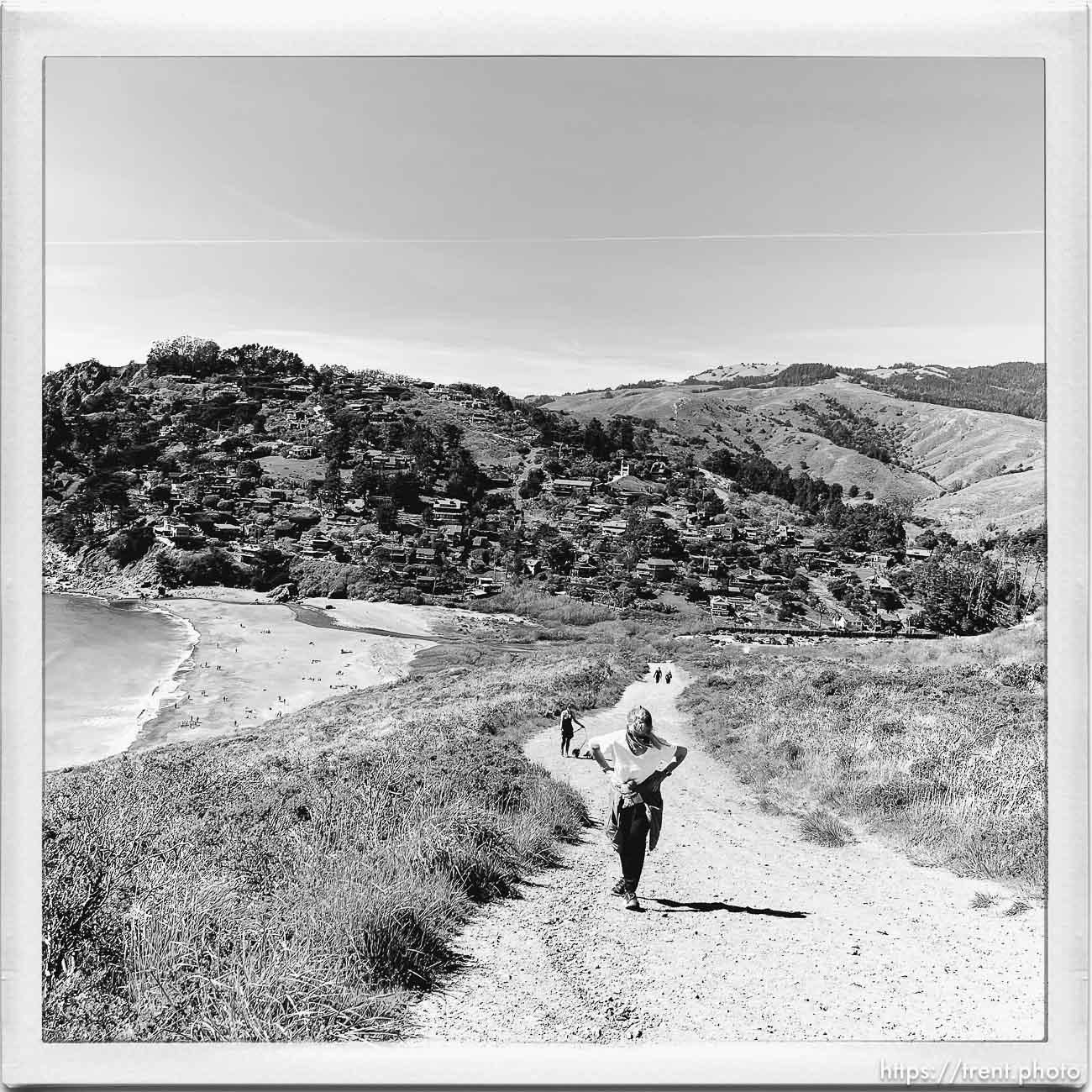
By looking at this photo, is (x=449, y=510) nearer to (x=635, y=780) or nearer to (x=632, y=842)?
(x=635, y=780)

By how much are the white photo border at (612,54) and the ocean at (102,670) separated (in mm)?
557

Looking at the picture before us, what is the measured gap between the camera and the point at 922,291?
335cm

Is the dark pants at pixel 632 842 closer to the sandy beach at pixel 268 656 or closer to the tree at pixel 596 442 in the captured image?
the sandy beach at pixel 268 656

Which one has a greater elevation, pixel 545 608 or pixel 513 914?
pixel 545 608

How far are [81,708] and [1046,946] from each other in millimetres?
4243

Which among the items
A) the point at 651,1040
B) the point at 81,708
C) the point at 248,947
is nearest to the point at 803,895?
the point at 651,1040

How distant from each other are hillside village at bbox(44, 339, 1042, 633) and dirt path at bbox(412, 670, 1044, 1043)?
1193 millimetres

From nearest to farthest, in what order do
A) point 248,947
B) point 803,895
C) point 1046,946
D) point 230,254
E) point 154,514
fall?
point 248,947 < point 1046,946 < point 803,895 < point 230,254 < point 154,514

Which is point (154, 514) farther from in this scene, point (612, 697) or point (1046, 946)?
point (1046, 946)

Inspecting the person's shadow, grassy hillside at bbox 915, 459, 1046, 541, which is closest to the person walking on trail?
the person's shadow

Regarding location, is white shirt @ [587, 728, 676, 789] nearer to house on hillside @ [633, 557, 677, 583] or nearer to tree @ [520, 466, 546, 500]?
house on hillside @ [633, 557, 677, 583]

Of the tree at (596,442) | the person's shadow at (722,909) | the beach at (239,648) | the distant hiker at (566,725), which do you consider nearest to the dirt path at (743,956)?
the person's shadow at (722,909)

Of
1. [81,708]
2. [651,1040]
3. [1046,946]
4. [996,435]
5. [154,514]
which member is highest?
[996,435]

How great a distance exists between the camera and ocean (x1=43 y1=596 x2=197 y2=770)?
3273 mm
